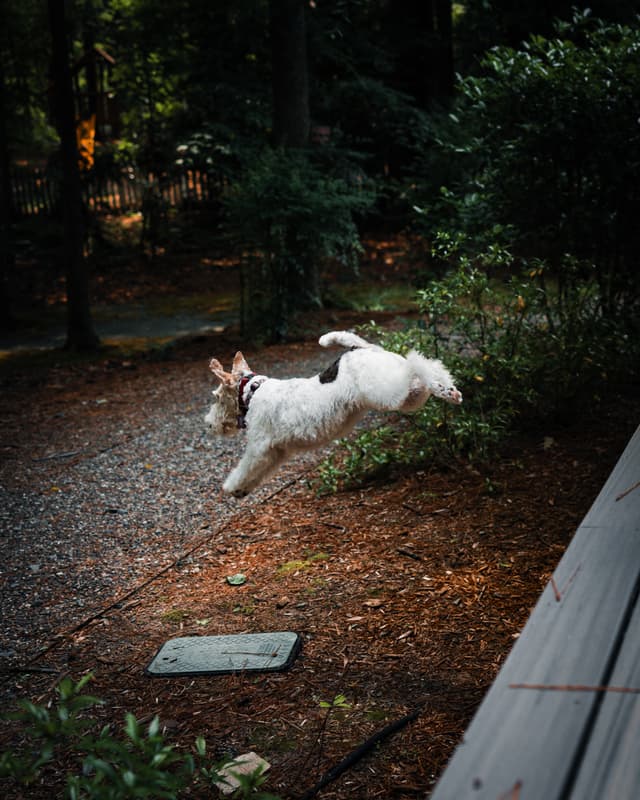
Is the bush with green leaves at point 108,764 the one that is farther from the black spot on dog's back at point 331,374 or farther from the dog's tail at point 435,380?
the black spot on dog's back at point 331,374

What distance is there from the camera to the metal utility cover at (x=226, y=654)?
350 centimetres

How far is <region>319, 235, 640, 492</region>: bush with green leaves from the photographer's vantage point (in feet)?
16.8

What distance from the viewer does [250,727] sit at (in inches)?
122

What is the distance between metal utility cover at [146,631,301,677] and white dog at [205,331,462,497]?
2.51 feet

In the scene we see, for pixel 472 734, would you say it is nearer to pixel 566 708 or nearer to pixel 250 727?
pixel 566 708

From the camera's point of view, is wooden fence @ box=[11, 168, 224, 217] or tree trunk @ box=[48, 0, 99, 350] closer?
tree trunk @ box=[48, 0, 99, 350]

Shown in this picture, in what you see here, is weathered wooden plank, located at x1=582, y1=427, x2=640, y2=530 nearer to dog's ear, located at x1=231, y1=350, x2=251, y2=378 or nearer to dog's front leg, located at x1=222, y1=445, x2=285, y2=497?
dog's front leg, located at x1=222, y1=445, x2=285, y2=497

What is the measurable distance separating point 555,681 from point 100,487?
5113 millimetres

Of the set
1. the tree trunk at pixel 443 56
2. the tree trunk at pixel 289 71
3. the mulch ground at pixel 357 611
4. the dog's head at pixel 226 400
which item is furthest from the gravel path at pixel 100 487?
the tree trunk at pixel 443 56

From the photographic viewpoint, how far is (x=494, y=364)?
5254 millimetres

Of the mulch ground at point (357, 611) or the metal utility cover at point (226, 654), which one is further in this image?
the metal utility cover at point (226, 654)

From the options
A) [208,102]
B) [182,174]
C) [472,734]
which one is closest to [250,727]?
[472,734]

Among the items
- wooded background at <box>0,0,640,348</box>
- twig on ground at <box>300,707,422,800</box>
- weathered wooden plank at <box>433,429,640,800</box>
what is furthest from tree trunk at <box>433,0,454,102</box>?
weathered wooden plank at <box>433,429,640,800</box>

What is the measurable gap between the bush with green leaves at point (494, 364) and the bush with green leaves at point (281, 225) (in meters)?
4.18
